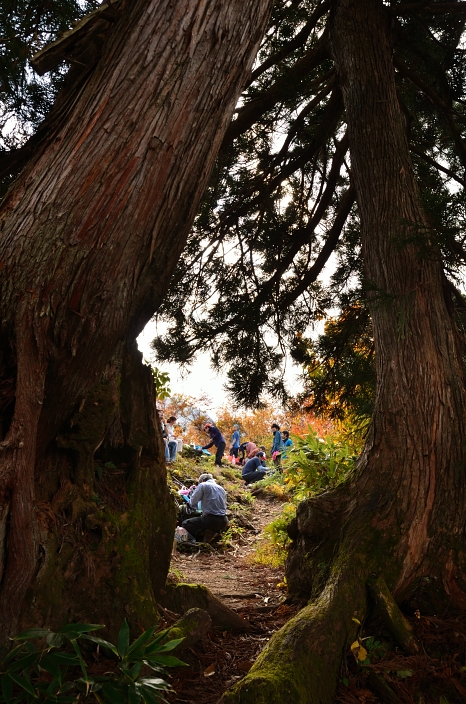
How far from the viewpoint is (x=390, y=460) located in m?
3.38

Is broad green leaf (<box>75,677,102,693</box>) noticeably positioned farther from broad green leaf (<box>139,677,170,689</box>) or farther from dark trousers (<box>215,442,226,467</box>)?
dark trousers (<box>215,442,226,467</box>)

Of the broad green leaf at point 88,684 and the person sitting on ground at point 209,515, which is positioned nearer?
the broad green leaf at point 88,684

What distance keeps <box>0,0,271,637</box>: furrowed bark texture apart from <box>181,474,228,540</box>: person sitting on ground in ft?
18.1

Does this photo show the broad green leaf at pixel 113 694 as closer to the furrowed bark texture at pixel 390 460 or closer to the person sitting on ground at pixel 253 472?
the furrowed bark texture at pixel 390 460

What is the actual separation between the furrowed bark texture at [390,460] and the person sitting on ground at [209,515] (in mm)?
3596

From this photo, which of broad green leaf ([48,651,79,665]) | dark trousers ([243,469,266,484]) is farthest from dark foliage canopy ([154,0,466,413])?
dark trousers ([243,469,266,484])

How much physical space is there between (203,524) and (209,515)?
168 mm

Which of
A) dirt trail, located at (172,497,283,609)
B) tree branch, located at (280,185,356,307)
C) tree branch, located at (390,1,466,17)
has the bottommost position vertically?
dirt trail, located at (172,497,283,609)

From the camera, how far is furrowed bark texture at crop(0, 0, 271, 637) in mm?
2000

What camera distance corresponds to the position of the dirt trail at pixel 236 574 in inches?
183

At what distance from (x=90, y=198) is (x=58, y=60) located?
722 millimetres

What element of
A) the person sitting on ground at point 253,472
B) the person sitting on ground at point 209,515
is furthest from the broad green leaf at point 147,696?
the person sitting on ground at point 253,472

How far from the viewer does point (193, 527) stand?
772cm

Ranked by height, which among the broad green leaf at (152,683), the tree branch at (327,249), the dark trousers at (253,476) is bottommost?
the broad green leaf at (152,683)
